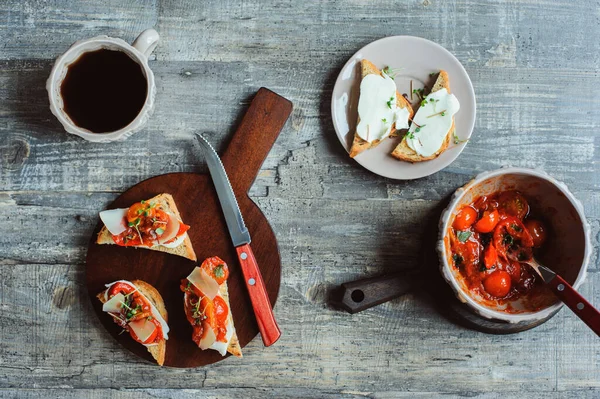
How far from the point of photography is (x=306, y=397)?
176 cm

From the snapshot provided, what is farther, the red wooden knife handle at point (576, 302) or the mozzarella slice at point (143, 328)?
the mozzarella slice at point (143, 328)

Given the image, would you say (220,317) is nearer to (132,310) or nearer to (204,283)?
(204,283)

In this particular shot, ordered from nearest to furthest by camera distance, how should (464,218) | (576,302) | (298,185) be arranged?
(576,302), (464,218), (298,185)

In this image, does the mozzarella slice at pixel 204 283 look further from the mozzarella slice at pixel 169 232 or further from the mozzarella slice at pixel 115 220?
the mozzarella slice at pixel 115 220

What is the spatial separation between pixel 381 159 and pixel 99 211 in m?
0.84

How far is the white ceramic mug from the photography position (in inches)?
61.6

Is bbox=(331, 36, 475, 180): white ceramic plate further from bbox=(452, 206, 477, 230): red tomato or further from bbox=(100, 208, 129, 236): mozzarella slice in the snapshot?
bbox=(100, 208, 129, 236): mozzarella slice

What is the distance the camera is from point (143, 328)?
158 cm

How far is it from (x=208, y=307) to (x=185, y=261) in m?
0.17

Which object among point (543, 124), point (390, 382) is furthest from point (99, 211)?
point (543, 124)

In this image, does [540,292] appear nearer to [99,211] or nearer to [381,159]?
[381,159]

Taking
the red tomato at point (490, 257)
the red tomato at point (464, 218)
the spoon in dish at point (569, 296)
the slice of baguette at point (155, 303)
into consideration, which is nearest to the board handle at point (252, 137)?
the slice of baguette at point (155, 303)

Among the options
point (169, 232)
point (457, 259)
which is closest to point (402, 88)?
point (457, 259)

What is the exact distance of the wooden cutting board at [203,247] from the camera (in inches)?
65.8
